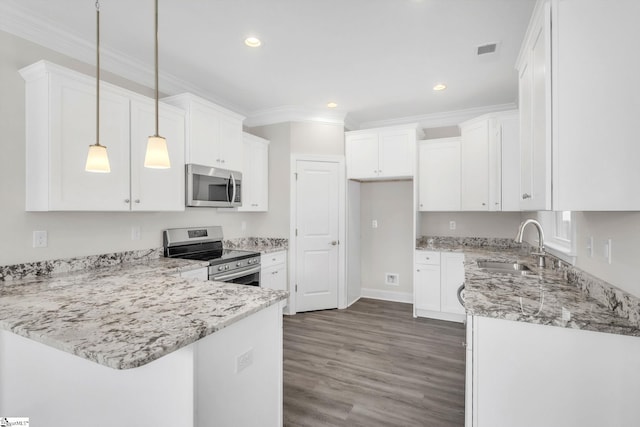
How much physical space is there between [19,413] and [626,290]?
2718mm

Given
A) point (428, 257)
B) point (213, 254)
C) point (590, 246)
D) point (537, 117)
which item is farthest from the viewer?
point (428, 257)

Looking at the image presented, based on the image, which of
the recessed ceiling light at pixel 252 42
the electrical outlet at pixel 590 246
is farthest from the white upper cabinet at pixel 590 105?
the recessed ceiling light at pixel 252 42

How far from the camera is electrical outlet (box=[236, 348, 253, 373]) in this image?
4.53 feet

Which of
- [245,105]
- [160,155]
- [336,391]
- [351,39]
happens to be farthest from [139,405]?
[245,105]

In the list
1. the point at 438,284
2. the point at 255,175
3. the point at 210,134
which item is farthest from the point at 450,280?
the point at 210,134

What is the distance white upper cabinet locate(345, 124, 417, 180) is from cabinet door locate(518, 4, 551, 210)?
2.11m

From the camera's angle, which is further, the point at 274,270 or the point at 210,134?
the point at 274,270

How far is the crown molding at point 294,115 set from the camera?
4176mm

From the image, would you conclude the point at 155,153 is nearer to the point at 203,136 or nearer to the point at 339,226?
the point at 203,136

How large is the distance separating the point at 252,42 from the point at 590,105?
2268 millimetres

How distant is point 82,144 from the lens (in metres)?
2.24

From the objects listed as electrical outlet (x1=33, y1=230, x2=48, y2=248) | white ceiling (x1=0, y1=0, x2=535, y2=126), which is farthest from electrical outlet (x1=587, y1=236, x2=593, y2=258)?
electrical outlet (x1=33, y1=230, x2=48, y2=248)

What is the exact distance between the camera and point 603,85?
4.09 feet

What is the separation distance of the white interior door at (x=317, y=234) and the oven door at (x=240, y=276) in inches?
30.7
